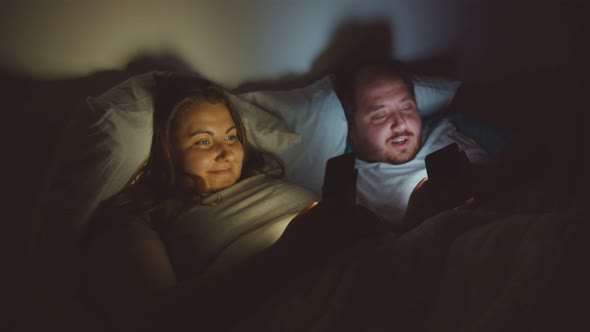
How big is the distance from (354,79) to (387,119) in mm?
218

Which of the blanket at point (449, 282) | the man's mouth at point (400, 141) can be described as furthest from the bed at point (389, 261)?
the man's mouth at point (400, 141)

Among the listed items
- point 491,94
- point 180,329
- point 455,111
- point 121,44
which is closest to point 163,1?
point 121,44

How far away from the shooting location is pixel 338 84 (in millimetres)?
1538

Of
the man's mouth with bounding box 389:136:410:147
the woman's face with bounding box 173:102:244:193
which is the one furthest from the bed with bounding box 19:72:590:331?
the man's mouth with bounding box 389:136:410:147

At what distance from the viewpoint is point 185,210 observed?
3.67 feet

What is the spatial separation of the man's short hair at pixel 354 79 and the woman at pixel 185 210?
0.43 metres

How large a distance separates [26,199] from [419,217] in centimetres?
118

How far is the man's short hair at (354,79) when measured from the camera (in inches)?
57.2

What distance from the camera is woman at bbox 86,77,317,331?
2.86ft

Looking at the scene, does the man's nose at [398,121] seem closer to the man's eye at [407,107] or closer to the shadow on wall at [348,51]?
the man's eye at [407,107]

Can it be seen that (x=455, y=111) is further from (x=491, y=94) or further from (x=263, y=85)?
(x=263, y=85)

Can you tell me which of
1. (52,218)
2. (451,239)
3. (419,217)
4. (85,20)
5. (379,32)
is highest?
(85,20)

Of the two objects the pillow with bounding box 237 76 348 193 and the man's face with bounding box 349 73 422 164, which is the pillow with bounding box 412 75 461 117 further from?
the pillow with bounding box 237 76 348 193

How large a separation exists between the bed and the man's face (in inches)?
14.1
